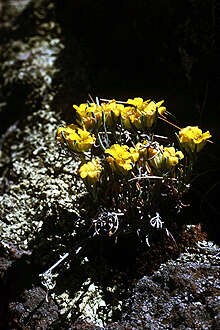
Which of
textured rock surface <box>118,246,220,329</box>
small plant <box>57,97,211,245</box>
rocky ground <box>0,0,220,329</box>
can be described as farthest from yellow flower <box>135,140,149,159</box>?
textured rock surface <box>118,246,220,329</box>

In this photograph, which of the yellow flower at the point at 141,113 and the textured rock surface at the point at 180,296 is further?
the yellow flower at the point at 141,113

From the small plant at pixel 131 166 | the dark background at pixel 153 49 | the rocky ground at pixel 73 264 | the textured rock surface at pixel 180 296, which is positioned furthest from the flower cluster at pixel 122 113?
the textured rock surface at pixel 180 296

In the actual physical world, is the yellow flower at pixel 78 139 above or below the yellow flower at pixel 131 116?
below

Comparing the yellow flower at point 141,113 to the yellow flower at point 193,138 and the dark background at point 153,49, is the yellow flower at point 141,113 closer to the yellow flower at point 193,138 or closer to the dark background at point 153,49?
the yellow flower at point 193,138

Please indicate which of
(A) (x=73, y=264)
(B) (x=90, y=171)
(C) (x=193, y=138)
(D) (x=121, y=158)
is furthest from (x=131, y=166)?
(A) (x=73, y=264)

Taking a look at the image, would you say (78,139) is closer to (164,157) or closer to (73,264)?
(164,157)

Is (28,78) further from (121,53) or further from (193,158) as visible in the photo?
(193,158)

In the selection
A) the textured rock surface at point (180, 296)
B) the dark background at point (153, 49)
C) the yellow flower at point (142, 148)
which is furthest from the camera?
the dark background at point (153, 49)

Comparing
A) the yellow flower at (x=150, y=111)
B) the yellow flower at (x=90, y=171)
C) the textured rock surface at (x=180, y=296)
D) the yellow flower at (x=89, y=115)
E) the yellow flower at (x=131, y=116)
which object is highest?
the yellow flower at (x=150, y=111)

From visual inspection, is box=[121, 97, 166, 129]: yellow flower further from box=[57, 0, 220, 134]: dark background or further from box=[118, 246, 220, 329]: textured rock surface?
box=[118, 246, 220, 329]: textured rock surface
